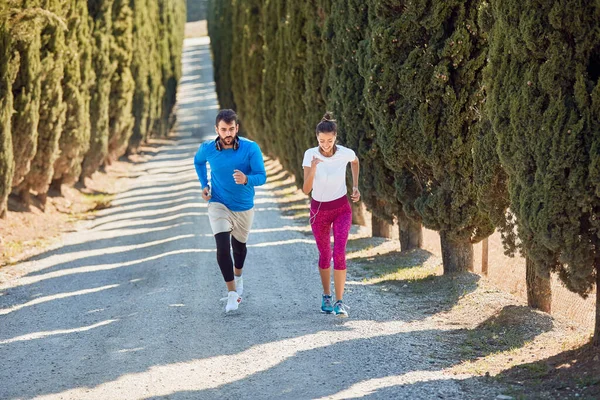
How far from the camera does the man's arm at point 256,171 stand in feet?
27.8

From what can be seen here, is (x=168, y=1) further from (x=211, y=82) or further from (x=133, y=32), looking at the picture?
(x=211, y=82)

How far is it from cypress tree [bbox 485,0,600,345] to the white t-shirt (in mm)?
1917

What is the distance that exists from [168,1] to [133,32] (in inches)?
597

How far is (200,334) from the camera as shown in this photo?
7.81 m

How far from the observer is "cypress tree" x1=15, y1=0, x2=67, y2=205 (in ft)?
59.3

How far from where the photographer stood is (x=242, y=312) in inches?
345

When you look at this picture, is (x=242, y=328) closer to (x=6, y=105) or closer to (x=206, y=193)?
(x=206, y=193)

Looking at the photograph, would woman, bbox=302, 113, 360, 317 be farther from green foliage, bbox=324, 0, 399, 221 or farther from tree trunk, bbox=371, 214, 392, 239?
tree trunk, bbox=371, 214, 392, 239

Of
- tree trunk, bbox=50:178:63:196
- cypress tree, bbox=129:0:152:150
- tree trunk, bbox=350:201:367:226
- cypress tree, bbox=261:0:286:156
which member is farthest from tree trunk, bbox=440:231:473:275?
cypress tree, bbox=129:0:152:150

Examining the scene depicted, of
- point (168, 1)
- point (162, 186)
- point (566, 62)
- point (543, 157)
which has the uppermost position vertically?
point (168, 1)

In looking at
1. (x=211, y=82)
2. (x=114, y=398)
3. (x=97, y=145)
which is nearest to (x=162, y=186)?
(x=97, y=145)

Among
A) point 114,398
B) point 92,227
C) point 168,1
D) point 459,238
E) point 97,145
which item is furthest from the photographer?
point 168,1

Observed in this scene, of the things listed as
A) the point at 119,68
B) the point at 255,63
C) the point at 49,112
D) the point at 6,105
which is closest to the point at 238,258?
the point at 6,105

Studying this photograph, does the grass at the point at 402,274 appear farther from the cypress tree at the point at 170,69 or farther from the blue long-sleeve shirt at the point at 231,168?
the cypress tree at the point at 170,69
